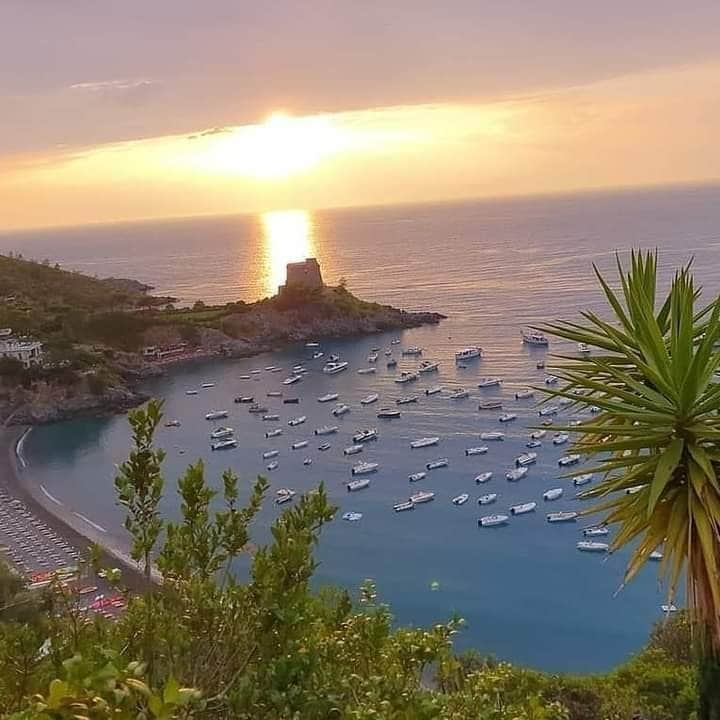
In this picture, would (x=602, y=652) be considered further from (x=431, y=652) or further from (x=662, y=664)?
(x=431, y=652)

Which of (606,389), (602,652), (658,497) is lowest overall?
(602,652)

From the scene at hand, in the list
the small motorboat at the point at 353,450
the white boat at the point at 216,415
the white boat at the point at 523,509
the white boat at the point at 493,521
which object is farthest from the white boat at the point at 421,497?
the white boat at the point at 216,415

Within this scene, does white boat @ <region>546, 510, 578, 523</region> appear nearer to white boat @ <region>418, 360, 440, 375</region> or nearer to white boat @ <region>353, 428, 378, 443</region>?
white boat @ <region>353, 428, 378, 443</region>

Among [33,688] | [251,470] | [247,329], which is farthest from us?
[247,329]

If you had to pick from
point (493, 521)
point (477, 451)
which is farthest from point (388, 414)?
point (493, 521)

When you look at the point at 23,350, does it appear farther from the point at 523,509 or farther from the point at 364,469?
the point at 523,509

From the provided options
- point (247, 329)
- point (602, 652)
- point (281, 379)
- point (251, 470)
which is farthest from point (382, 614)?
point (247, 329)

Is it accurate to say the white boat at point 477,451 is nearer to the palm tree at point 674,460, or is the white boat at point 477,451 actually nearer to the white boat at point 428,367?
the white boat at point 428,367

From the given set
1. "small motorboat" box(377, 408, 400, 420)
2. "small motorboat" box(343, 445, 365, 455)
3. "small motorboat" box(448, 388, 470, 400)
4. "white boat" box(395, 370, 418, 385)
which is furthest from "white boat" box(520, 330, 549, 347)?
"small motorboat" box(343, 445, 365, 455)
